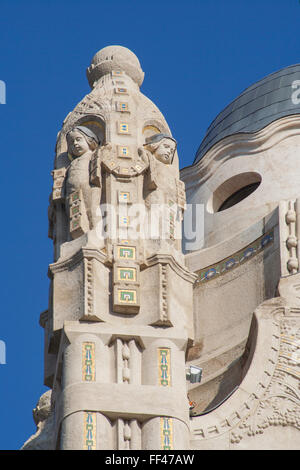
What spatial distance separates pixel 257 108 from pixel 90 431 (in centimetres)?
1014

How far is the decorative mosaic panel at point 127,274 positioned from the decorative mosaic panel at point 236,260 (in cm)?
443

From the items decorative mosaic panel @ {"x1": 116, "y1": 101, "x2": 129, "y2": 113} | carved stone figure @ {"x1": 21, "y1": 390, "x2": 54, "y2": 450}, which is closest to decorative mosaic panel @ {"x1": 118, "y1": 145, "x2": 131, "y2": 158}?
decorative mosaic panel @ {"x1": 116, "y1": 101, "x2": 129, "y2": 113}

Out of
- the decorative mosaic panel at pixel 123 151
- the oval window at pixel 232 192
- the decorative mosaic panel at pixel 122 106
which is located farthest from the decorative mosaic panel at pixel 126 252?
the oval window at pixel 232 192

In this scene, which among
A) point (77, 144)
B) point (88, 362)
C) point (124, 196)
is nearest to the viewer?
point (88, 362)

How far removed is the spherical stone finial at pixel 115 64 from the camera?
2683 cm

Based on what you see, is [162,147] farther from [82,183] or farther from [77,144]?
[82,183]

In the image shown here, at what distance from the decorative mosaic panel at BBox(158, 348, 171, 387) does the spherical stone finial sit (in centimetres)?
479

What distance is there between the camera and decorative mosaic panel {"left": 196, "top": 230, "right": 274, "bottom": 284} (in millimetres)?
28234

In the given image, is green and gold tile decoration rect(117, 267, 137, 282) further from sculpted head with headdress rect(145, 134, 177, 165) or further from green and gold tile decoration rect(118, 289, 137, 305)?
sculpted head with headdress rect(145, 134, 177, 165)

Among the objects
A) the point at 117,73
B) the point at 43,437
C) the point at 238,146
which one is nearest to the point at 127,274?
the point at 43,437

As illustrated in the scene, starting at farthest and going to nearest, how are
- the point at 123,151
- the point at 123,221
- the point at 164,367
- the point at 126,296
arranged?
the point at 123,151
the point at 123,221
the point at 126,296
the point at 164,367

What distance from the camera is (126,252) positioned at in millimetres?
24266
